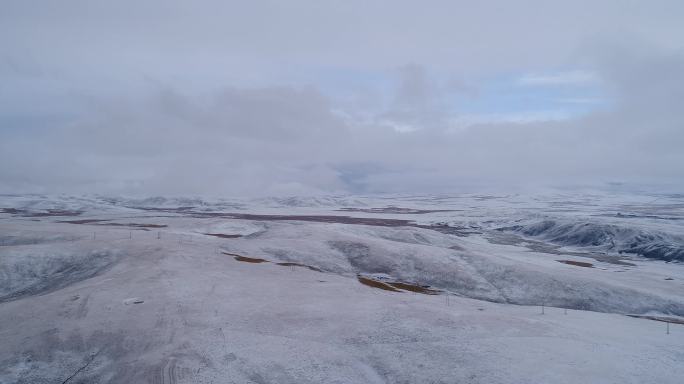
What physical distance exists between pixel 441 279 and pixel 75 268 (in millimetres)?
39509

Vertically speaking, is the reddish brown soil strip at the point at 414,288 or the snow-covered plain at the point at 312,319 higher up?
the snow-covered plain at the point at 312,319

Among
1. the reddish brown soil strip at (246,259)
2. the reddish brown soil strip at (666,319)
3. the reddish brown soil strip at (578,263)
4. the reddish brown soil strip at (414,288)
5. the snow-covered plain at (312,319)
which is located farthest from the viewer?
the reddish brown soil strip at (578,263)

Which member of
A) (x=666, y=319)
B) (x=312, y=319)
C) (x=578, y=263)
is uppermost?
(x=312, y=319)

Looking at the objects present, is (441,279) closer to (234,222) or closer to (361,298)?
(361,298)

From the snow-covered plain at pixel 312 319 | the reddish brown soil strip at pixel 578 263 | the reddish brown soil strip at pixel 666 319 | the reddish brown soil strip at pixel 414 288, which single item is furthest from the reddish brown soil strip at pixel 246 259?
the reddish brown soil strip at pixel 578 263

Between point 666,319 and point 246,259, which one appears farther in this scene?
point 246,259

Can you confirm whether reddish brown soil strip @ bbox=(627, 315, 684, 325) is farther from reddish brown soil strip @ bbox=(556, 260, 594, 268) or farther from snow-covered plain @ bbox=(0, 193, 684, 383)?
reddish brown soil strip @ bbox=(556, 260, 594, 268)

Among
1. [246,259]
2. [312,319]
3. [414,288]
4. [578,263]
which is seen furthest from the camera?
[578,263]

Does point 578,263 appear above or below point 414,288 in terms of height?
above

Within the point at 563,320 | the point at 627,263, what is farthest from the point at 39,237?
the point at 627,263

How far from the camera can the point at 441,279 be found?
51.5 metres

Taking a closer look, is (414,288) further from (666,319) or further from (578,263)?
(578,263)

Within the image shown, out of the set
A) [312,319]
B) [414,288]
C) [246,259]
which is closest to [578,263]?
[414,288]

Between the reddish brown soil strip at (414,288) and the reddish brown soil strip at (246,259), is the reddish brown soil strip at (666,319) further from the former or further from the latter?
the reddish brown soil strip at (246,259)
